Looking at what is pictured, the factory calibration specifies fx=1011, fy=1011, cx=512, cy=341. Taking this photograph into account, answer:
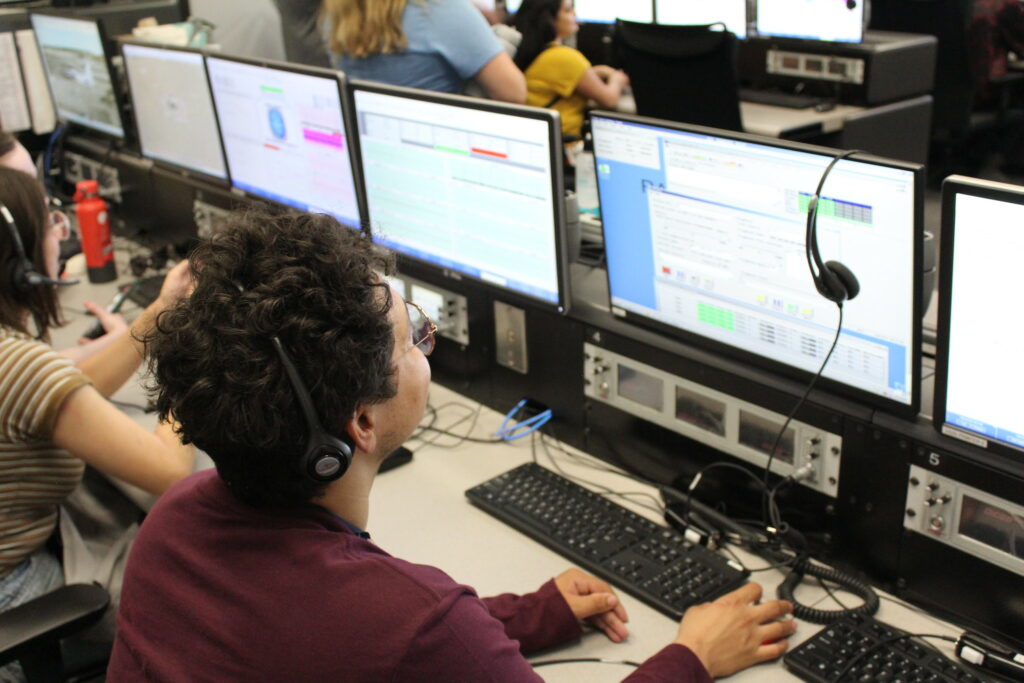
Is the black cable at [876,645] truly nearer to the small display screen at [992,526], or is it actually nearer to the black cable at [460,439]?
the small display screen at [992,526]

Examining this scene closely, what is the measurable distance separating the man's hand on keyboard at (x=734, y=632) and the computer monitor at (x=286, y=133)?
1145mm

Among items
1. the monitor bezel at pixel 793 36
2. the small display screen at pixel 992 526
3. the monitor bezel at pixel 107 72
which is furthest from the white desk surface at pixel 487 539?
the monitor bezel at pixel 793 36

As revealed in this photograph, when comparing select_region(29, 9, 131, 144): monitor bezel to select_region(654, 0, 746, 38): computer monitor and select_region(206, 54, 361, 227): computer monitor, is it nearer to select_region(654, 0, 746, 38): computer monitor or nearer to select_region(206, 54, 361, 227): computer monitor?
select_region(206, 54, 361, 227): computer monitor

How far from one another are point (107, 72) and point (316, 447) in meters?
2.43

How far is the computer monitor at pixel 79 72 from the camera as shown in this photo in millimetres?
2969

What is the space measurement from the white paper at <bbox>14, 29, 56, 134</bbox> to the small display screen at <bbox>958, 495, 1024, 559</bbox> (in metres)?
3.11

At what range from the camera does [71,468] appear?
1.60 metres

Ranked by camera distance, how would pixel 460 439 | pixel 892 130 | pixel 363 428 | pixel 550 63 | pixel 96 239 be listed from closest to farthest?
pixel 363 428
pixel 460 439
pixel 96 239
pixel 550 63
pixel 892 130

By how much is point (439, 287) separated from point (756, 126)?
82.6 inches

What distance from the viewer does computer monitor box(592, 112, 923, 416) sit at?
120 cm

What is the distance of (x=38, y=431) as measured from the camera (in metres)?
1.47

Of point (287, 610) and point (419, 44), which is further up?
point (419, 44)

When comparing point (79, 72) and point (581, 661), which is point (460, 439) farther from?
point (79, 72)

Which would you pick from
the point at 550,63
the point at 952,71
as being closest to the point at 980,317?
the point at 550,63
